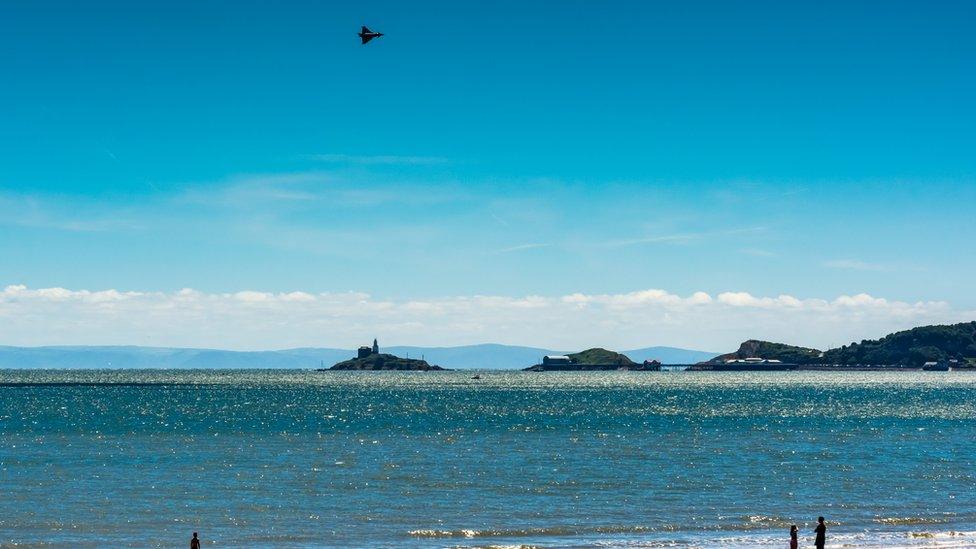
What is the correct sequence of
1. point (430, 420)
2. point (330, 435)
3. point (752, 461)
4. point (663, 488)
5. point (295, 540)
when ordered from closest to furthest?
point (295, 540) < point (663, 488) < point (752, 461) < point (330, 435) < point (430, 420)

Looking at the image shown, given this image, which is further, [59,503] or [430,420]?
[430,420]

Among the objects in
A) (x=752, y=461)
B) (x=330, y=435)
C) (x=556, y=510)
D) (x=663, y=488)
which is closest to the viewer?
(x=556, y=510)

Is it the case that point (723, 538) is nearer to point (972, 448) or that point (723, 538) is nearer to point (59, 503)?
point (59, 503)

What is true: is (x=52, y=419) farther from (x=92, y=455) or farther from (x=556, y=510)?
(x=556, y=510)

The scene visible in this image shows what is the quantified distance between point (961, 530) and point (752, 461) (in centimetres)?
2852

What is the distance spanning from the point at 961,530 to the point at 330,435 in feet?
218

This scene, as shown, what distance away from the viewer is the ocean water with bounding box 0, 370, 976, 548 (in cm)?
5066

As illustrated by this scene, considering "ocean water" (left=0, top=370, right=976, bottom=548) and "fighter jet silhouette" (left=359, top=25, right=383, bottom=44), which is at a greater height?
"fighter jet silhouette" (left=359, top=25, right=383, bottom=44)

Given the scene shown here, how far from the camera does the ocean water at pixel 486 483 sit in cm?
5066

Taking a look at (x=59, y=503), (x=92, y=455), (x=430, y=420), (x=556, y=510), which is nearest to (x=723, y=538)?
(x=556, y=510)

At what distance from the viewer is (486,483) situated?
66938 millimetres

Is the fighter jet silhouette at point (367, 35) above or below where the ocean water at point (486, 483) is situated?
above

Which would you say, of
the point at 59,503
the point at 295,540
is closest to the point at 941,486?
the point at 295,540

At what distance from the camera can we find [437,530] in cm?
5134
